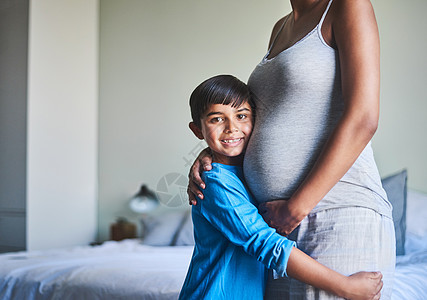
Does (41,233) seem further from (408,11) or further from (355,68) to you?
(355,68)

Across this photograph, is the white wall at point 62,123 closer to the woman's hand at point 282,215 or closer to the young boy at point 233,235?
the young boy at point 233,235

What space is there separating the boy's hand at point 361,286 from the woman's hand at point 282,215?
0.12 metres

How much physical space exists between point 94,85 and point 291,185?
120 inches

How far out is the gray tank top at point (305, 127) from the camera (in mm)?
731

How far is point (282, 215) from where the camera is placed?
29.2 inches

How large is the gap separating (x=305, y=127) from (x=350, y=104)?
87 mm

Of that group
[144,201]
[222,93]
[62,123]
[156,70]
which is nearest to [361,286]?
[222,93]

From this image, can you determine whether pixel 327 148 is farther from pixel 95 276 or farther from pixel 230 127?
pixel 95 276

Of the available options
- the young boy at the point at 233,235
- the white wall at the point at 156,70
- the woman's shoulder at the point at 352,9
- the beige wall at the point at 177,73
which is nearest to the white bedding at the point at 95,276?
the beige wall at the point at 177,73

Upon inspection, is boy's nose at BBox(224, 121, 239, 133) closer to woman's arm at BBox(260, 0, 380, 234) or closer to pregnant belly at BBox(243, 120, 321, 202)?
pregnant belly at BBox(243, 120, 321, 202)

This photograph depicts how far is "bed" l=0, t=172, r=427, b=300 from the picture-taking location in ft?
5.40

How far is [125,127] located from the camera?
3439mm

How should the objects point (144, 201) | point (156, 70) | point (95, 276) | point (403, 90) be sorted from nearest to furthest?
point (95, 276)
point (403, 90)
point (144, 201)
point (156, 70)

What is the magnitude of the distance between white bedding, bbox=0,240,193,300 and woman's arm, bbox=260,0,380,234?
3.28 ft
